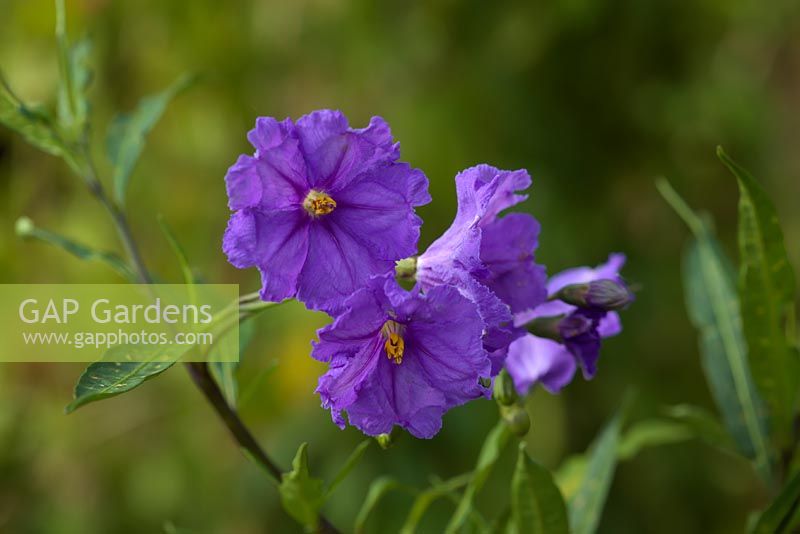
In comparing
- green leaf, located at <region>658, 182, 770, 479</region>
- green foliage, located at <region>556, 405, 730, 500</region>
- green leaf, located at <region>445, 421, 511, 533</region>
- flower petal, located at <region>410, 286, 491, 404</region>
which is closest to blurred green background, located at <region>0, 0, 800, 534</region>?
green foliage, located at <region>556, 405, 730, 500</region>

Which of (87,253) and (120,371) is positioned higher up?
(87,253)

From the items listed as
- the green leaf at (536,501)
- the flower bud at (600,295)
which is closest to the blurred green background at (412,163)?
the green leaf at (536,501)

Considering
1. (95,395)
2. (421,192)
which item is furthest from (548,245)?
(95,395)

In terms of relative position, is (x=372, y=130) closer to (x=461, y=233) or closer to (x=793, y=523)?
(x=461, y=233)

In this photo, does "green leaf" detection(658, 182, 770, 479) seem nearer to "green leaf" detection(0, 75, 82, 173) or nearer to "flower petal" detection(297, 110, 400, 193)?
"flower petal" detection(297, 110, 400, 193)

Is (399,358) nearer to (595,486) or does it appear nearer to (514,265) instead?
(514,265)

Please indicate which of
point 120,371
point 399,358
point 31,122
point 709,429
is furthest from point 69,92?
point 709,429
